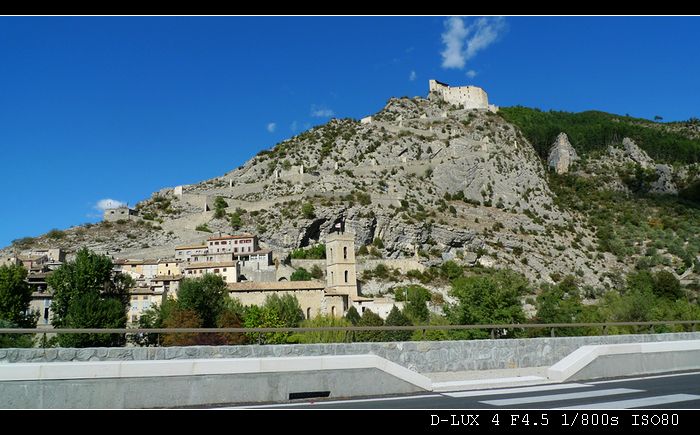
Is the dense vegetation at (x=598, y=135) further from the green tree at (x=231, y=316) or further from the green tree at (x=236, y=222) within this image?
the green tree at (x=231, y=316)

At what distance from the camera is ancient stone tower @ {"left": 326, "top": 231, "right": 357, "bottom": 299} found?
60.8 m

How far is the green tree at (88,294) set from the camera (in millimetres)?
43719

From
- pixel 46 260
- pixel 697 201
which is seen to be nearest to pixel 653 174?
pixel 697 201

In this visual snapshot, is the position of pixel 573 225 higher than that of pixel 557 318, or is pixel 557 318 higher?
pixel 573 225

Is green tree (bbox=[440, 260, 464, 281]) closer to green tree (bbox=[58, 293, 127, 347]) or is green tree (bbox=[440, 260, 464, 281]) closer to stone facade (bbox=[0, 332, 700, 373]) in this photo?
green tree (bbox=[58, 293, 127, 347])

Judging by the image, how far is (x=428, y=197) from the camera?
85.4 m

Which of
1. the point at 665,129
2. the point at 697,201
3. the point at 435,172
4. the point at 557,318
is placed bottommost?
the point at 557,318

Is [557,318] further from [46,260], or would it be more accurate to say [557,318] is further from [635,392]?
[46,260]

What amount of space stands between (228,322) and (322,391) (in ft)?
113

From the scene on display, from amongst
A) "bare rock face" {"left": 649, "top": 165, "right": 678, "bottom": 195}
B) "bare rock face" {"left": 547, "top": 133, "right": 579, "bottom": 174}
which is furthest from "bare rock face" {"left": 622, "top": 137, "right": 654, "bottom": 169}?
"bare rock face" {"left": 547, "top": 133, "right": 579, "bottom": 174}

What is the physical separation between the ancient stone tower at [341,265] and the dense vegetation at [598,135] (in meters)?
66.7

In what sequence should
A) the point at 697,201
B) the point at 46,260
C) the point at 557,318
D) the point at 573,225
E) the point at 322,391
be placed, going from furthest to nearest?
the point at 697,201, the point at 573,225, the point at 46,260, the point at 557,318, the point at 322,391

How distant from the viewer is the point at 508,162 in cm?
9550
